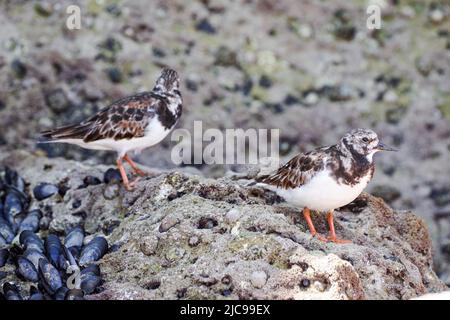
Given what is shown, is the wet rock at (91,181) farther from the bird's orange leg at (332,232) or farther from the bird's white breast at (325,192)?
the bird's orange leg at (332,232)

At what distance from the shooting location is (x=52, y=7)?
13867 mm

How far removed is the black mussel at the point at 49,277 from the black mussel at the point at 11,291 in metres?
0.21

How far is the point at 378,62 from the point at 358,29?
2.70 feet

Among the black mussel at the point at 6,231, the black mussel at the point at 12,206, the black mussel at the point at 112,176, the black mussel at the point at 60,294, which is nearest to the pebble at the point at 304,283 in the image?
the black mussel at the point at 60,294

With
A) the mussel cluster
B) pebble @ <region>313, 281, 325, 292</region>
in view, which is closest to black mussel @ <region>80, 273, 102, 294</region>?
the mussel cluster

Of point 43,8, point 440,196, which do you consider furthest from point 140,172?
point 43,8

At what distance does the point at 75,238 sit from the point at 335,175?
8.14ft

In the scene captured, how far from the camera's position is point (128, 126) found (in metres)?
8.63

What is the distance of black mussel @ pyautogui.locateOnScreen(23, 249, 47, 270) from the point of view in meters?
7.10

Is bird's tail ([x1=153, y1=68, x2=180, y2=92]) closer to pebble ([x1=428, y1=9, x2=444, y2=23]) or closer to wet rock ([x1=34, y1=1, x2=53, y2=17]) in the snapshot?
wet rock ([x1=34, y1=1, x2=53, y2=17])

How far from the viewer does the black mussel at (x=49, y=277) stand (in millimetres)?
6660

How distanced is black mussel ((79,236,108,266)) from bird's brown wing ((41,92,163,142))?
5.32ft
